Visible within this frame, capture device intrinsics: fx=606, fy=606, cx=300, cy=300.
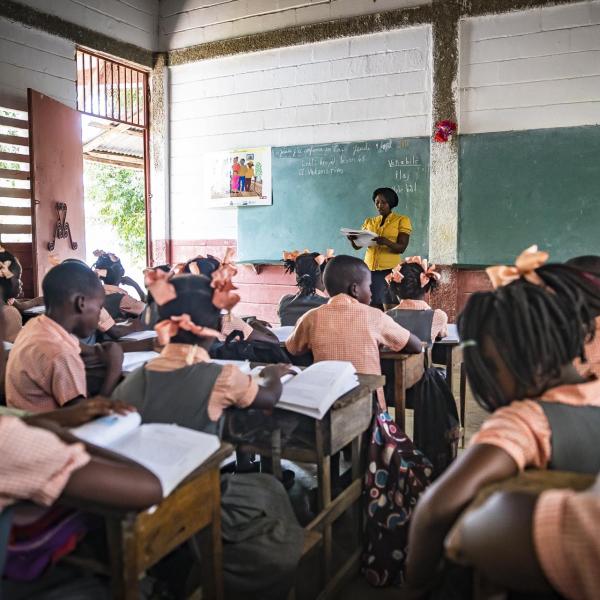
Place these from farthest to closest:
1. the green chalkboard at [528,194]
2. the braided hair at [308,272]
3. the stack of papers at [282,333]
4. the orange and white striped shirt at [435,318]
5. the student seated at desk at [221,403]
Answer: the green chalkboard at [528,194]
the braided hair at [308,272]
the orange and white striped shirt at [435,318]
the stack of papers at [282,333]
the student seated at desk at [221,403]

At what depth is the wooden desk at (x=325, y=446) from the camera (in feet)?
5.47

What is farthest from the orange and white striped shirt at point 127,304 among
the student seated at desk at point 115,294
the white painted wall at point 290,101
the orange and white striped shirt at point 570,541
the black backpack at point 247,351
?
the orange and white striped shirt at point 570,541

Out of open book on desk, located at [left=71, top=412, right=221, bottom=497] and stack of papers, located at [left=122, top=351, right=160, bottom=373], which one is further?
stack of papers, located at [left=122, top=351, right=160, bottom=373]

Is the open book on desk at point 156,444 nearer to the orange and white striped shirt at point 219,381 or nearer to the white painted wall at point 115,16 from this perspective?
the orange and white striped shirt at point 219,381

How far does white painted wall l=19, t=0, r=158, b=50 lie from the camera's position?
5.76 meters

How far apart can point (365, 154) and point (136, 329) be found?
3302 millimetres

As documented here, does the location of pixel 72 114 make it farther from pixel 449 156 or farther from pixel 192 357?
pixel 192 357

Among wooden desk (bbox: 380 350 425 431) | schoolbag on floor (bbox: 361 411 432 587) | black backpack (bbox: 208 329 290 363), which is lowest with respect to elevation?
schoolbag on floor (bbox: 361 411 432 587)

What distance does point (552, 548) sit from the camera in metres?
0.65

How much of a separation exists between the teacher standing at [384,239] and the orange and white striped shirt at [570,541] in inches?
155

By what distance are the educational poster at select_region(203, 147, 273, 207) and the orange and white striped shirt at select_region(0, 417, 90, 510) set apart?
539cm

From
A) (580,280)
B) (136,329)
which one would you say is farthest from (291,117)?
(580,280)

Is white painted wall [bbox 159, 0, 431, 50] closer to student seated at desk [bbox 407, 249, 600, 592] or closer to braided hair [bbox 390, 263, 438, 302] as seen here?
braided hair [bbox 390, 263, 438, 302]

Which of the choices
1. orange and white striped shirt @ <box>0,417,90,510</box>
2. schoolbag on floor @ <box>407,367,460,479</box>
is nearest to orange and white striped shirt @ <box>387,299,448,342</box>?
schoolbag on floor @ <box>407,367,460,479</box>
